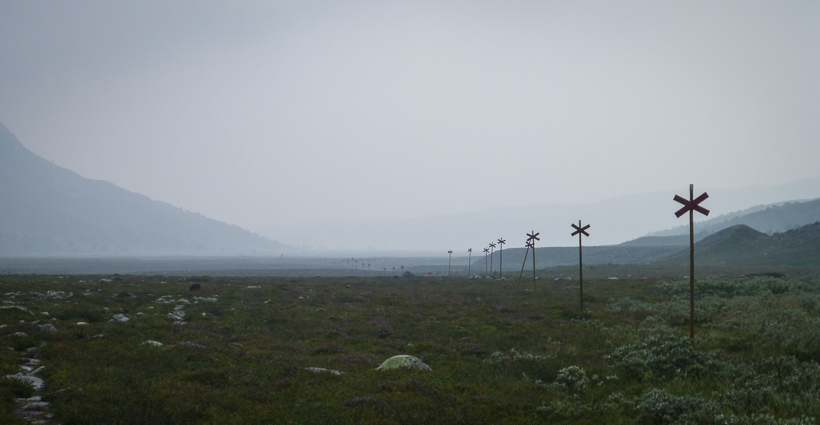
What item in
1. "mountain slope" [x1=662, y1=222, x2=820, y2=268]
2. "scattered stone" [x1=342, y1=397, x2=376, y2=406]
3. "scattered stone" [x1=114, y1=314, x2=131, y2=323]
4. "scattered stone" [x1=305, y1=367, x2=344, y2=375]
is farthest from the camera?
"mountain slope" [x1=662, y1=222, x2=820, y2=268]

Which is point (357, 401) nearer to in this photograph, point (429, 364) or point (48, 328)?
point (429, 364)

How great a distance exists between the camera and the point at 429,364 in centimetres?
1789

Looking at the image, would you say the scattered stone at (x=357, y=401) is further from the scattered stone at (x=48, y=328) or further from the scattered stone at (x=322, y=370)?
the scattered stone at (x=48, y=328)

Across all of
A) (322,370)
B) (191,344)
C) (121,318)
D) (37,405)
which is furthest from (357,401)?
(121,318)

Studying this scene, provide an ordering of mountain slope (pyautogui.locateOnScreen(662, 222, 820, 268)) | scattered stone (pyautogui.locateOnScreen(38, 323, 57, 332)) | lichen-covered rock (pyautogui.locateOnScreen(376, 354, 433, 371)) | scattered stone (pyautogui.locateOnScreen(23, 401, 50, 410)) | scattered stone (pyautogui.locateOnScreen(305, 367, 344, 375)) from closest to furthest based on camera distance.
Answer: scattered stone (pyautogui.locateOnScreen(23, 401, 50, 410)), scattered stone (pyautogui.locateOnScreen(305, 367, 344, 375)), lichen-covered rock (pyautogui.locateOnScreen(376, 354, 433, 371)), scattered stone (pyautogui.locateOnScreen(38, 323, 57, 332)), mountain slope (pyautogui.locateOnScreen(662, 222, 820, 268))

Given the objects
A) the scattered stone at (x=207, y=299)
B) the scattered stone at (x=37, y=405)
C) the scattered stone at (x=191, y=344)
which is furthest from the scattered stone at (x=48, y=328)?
the scattered stone at (x=207, y=299)

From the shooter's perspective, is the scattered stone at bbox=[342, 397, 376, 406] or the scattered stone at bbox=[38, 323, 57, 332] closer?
the scattered stone at bbox=[342, 397, 376, 406]

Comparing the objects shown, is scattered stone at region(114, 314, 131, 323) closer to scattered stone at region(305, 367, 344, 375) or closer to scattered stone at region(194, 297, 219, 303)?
scattered stone at region(194, 297, 219, 303)

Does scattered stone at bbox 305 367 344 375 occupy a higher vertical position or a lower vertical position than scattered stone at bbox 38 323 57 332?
lower

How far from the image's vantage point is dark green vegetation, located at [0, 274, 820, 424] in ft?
36.6

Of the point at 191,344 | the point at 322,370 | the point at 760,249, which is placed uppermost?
the point at 760,249

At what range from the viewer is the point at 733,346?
1702 centimetres

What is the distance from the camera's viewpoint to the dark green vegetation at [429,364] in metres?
11.2

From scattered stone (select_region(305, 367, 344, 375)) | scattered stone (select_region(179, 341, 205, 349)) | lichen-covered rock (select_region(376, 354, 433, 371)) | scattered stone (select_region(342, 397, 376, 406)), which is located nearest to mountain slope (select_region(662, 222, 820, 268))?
lichen-covered rock (select_region(376, 354, 433, 371))
